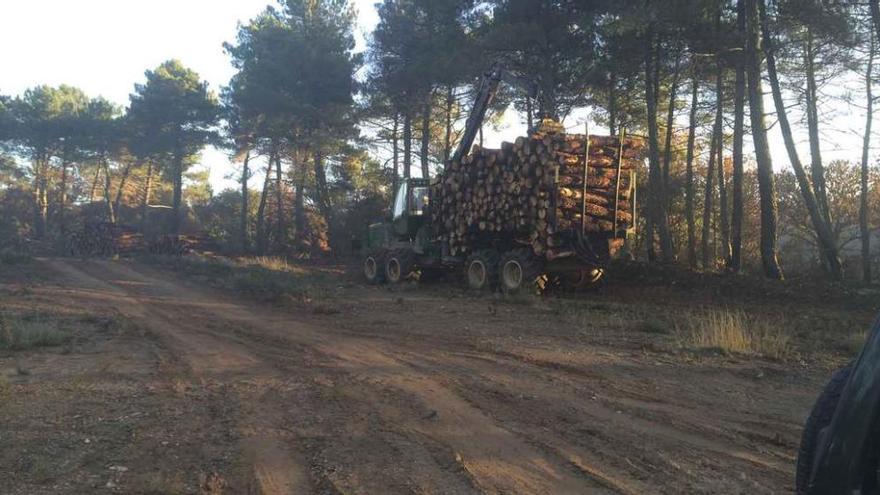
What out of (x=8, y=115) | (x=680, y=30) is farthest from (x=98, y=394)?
(x=8, y=115)

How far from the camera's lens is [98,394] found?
7.01 m

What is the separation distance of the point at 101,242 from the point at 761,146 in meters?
33.7

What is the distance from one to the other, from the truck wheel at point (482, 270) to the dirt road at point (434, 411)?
5.51 metres

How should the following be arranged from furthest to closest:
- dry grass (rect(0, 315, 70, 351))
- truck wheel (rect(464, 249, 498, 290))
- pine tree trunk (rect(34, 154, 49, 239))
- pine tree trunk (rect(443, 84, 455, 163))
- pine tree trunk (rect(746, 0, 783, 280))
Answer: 1. pine tree trunk (rect(34, 154, 49, 239))
2. pine tree trunk (rect(443, 84, 455, 163))
3. pine tree trunk (rect(746, 0, 783, 280))
4. truck wheel (rect(464, 249, 498, 290))
5. dry grass (rect(0, 315, 70, 351))

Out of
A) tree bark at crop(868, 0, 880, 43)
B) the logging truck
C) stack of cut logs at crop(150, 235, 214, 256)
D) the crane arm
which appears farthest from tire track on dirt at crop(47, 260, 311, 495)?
stack of cut logs at crop(150, 235, 214, 256)

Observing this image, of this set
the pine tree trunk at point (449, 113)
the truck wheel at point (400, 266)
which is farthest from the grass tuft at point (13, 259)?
the pine tree trunk at point (449, 113)

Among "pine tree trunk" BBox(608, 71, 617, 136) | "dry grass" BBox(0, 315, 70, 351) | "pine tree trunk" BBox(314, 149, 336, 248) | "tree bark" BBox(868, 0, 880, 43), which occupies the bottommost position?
"dry grass" BBox(0, 315, 70, 351)

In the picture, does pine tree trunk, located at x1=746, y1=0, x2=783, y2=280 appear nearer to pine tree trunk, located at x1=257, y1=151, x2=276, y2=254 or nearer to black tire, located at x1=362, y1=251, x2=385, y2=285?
black tire, located at x1=362, y1=251, x2=385, y2=285

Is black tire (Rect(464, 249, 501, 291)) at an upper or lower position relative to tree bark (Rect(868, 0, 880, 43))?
lower

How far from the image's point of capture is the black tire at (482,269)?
56.6 ft

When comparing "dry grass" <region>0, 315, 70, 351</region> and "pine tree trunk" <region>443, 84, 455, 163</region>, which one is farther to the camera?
"pine tree trunk" <region>443, 84, 455, 163</region>

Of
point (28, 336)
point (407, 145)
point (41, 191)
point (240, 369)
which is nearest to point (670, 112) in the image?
point (407, 145)

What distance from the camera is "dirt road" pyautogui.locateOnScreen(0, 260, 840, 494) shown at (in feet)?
15.7

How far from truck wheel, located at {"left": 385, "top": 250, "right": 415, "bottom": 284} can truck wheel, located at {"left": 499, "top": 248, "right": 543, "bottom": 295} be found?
4381mm
